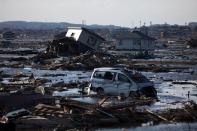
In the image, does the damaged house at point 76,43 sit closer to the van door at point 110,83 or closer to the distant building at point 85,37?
the distant building at point 85,37

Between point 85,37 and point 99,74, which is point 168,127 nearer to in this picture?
point 99,74

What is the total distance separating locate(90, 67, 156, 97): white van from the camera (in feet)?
94.4

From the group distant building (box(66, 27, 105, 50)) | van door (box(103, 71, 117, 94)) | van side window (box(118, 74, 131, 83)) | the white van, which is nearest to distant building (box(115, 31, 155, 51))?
distant building (box(66, 27, 105, 50))

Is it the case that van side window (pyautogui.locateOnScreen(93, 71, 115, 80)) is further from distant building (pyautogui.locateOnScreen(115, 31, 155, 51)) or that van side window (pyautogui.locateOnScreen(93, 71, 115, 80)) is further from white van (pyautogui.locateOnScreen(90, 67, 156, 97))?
distant building (pyautogui.locateOnScreen(115, 31, 155, 51))

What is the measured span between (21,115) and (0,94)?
8.11 ft

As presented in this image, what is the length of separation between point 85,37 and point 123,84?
4542cm

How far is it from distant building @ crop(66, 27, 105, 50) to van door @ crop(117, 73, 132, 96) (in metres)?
43.9

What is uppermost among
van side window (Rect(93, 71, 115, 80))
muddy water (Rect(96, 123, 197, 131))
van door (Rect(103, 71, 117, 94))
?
van side window (Rect(93, 71, 115, 80))

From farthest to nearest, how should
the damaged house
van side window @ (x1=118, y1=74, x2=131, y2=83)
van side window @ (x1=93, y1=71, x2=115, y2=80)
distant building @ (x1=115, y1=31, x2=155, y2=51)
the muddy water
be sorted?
distant building @ (x1=115, y1=31, x2=155, y2=51) → the damaged house → van side window @ (x1=93, y1=71, x2=115, y2=80) → van side window @ (x1=118, y1=74, x2=131, y2=83) → the muddy water

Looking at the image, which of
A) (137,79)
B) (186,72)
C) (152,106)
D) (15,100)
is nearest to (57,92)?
(137,79)

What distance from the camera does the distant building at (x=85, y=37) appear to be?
242 feet

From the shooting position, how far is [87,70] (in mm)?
54750

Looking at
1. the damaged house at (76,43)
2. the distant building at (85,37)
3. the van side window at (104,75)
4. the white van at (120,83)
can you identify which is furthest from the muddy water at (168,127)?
the distant building at (85,37)

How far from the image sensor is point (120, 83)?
95.9ft
